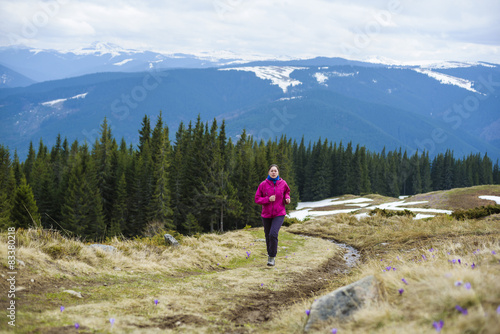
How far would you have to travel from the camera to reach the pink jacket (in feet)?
32.7

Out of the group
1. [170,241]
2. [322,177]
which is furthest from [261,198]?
[322,177]

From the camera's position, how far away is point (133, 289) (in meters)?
7.20

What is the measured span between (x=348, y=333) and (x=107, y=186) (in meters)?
52.9

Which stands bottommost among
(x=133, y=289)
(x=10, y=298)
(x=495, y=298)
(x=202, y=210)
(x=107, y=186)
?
(x=202, y=210)

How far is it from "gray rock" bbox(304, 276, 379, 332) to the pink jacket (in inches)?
195

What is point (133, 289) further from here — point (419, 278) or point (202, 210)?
point (202, 210)

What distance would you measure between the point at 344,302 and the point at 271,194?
5340mm

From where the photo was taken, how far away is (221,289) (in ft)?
25.7

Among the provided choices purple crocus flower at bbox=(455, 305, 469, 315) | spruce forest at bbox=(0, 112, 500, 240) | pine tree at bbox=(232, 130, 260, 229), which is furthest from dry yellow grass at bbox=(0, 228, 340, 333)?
pine tree at bbox=(232, 130, 260, 229)

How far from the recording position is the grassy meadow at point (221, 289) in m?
4.09

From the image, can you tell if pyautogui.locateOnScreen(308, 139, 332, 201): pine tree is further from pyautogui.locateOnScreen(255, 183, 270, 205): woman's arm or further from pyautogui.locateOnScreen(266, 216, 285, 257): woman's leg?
pyautogui.locateOnScreen(255, 183, 270, 205): woman's arm

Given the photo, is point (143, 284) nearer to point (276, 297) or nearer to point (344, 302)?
point (276, 297)

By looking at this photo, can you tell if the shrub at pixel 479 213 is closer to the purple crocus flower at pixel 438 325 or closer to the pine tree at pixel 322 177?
the purple crocus flower at pixel 438 325

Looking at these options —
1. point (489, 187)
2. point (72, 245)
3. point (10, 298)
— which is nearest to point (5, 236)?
point (72, 245)
